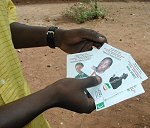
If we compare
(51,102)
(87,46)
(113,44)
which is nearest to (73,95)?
(51,102)

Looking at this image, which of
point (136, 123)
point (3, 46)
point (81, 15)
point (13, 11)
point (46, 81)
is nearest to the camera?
point (3, 46)

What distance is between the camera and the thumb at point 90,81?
1315 millimetres

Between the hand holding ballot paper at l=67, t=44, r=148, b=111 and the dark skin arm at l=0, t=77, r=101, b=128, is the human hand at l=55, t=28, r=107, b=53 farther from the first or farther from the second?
the dark skin arm at l=0, t=77, r=101, b=128

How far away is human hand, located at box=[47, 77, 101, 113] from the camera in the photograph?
48.0 inches

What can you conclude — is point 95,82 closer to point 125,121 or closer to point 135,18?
point 125,121

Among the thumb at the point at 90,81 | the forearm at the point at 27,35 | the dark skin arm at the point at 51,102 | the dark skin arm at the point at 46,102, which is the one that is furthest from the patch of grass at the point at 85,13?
the dark skin arm at the point at 46,102

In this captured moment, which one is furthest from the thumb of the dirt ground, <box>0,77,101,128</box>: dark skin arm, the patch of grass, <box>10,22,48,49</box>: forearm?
the patch of grass

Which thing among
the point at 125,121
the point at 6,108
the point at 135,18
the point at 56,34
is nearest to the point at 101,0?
the point at 135,18

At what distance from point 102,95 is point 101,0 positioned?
7.80 meters

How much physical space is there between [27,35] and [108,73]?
0.47 m

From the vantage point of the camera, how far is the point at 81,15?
6840 mm

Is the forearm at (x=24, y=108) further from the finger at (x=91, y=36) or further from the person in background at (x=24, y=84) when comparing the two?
the finger at (x=91, y=36)

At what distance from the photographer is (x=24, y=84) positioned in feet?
4.91

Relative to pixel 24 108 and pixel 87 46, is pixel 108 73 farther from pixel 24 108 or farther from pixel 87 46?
pixel 24 108
